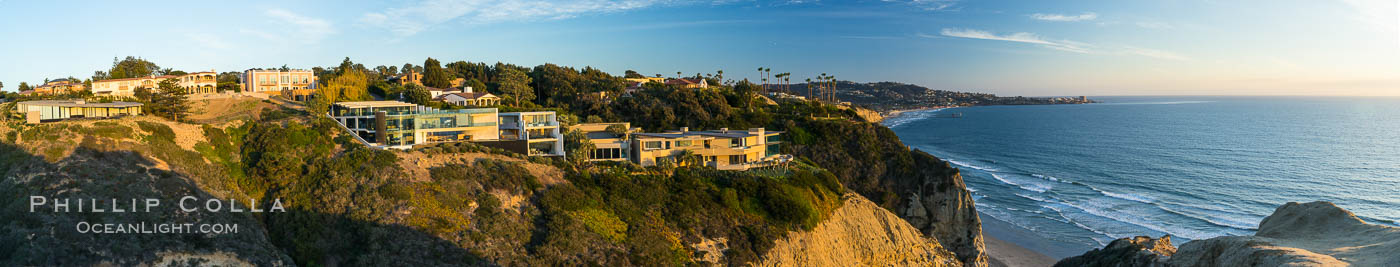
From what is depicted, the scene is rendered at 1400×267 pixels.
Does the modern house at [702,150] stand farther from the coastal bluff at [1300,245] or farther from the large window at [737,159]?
the coastal bluff at [1300,245]

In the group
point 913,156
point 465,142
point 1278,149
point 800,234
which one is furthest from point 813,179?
point 1278,149

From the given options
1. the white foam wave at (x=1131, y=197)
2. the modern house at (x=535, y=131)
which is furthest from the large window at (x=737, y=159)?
the white foam wave at (x=1131, y=197)

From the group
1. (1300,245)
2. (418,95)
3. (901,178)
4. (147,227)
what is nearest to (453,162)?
(147,227)

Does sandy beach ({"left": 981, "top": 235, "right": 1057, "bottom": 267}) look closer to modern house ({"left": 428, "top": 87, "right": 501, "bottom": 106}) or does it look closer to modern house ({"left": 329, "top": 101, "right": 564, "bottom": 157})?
modern house ({"left": 329, "top": 101, "right": 564, "bottom": 157})

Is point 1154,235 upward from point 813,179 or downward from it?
downward

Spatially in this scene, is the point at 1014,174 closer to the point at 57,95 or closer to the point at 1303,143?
the point at 1303,143

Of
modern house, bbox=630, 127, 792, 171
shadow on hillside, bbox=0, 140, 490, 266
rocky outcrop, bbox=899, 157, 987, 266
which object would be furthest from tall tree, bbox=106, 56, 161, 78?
rocky outcrop, bbox=899, 157, 987, 266
